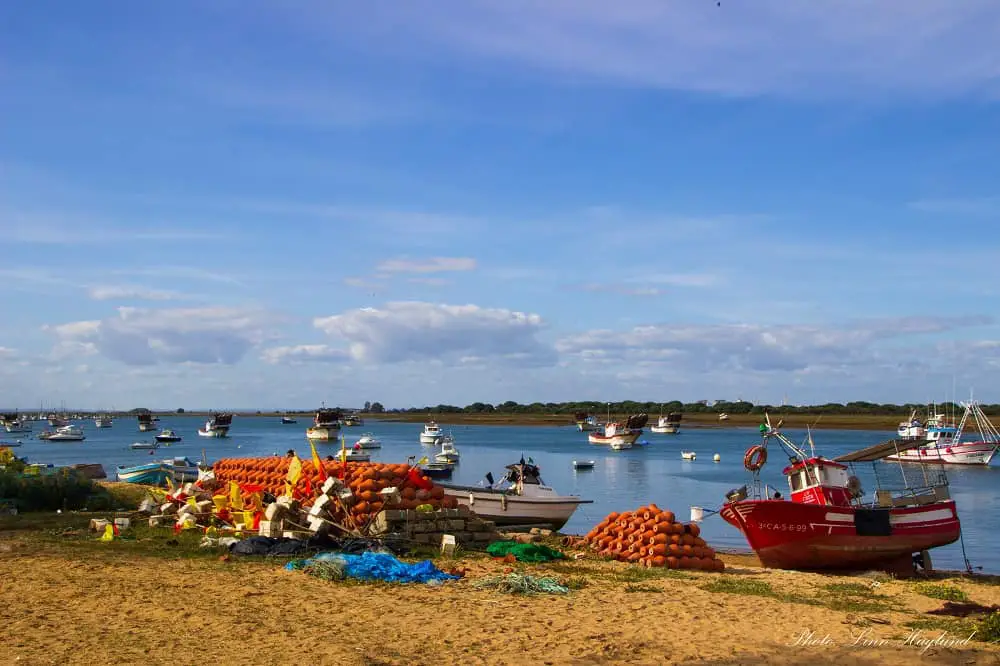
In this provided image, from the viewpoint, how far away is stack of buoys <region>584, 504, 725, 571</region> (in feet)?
54.0

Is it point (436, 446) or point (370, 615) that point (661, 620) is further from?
point (436, 446)

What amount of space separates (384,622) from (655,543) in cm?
768

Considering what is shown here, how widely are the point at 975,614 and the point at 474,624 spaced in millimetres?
7529

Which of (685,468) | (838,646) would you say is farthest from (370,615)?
(685,468)

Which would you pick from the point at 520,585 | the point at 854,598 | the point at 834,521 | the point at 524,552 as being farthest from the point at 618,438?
the point at 520,585

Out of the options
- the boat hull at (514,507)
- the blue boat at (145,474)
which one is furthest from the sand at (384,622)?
the blue boat at (145,474)

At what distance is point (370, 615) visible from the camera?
10.6m

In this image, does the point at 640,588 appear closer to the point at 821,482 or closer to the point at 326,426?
the point at 821,482

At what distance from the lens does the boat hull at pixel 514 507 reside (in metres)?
24.2

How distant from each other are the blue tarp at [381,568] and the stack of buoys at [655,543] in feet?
Answer: 15.3

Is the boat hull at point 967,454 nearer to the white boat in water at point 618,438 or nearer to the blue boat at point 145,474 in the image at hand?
the white boat in water at point 618,438

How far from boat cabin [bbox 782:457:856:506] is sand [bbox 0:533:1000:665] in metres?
6.32

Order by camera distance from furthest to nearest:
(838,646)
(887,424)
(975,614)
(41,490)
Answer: (887,424) < (41,490) < (975,614) < (838,646)

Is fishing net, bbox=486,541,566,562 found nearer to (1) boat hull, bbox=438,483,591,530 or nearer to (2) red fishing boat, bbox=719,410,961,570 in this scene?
(2) red fishing boat, bbox=719,410,961,570
